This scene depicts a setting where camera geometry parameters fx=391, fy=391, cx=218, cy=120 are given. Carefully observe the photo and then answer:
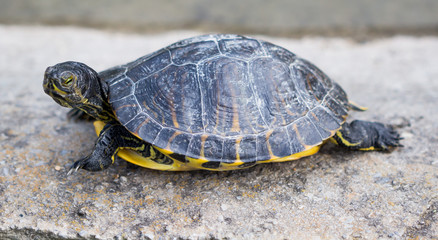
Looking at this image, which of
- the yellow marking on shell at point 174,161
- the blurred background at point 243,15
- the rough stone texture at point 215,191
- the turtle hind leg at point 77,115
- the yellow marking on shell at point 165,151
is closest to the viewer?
the rough stone texture at point 215,191

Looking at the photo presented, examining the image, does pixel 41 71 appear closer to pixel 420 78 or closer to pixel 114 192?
pixel 114 192

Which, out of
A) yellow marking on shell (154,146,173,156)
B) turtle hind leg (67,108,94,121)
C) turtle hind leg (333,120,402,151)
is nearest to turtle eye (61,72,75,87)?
yellow marking on shell (154,146,173,156)

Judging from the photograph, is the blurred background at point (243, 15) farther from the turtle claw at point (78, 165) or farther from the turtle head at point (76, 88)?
the turtle claw at point (78, 165)

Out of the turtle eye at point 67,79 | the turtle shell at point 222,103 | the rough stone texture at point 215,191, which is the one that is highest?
the turtle eye at point 67,79

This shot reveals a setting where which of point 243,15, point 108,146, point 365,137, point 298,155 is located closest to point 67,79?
point 108,146

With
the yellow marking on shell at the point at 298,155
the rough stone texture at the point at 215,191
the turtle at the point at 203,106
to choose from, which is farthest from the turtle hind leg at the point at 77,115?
the yellow marking on shell at the point at 298,155

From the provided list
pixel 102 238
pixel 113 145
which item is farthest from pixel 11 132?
pixel 102 238
